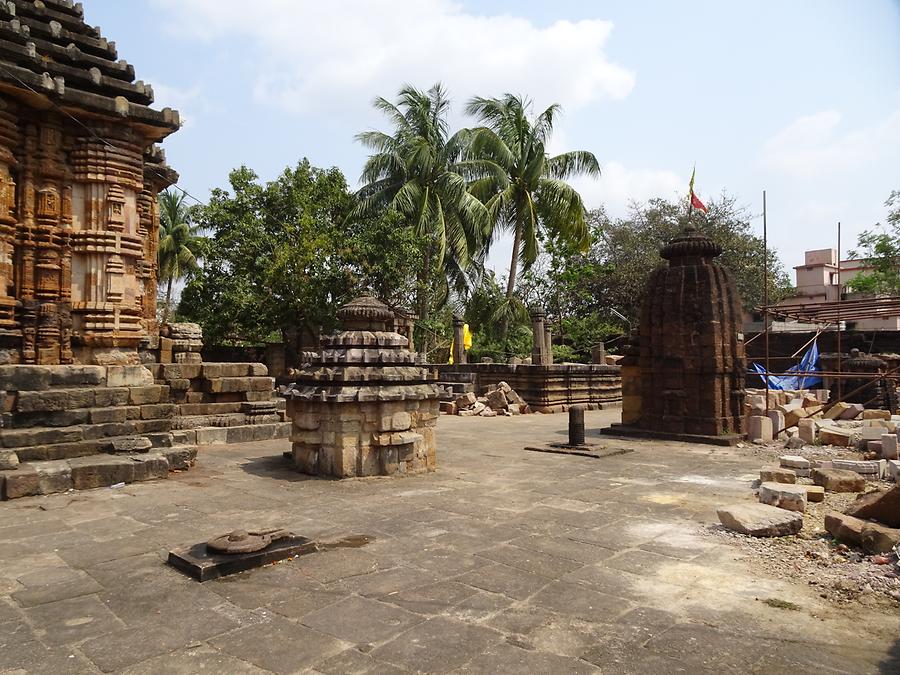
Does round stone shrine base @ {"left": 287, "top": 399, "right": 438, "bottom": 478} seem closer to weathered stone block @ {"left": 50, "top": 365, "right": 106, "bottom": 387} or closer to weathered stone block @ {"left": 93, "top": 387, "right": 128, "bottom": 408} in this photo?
weathered stone block @ {"left": 93, "top": 387, "right": 128, "bottom": 408}

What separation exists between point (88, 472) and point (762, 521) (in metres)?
6.51

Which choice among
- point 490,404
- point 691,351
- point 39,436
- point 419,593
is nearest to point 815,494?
point 419,593

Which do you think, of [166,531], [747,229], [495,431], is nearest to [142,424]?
[166,531]

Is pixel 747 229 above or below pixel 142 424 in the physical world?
above

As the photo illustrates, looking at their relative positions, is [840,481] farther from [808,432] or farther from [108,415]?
[108,415]

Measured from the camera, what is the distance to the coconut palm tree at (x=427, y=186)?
2214 centimetres

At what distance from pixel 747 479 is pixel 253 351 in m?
17.2

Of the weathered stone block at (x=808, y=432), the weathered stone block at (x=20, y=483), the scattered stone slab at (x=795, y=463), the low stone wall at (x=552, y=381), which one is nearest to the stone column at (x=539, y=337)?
the low stone wall at (x=552, y=381)

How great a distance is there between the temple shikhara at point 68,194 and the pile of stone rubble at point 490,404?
938 cm

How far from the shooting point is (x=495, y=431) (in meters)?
12.3

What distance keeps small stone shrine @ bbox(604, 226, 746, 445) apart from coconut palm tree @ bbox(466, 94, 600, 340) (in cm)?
1269

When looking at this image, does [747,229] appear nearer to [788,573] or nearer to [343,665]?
[788,573]

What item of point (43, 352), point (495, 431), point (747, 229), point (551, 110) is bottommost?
point (495, 431)

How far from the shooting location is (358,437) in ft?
23.0
